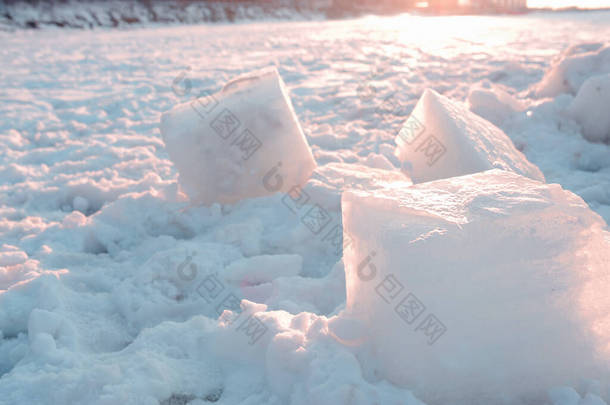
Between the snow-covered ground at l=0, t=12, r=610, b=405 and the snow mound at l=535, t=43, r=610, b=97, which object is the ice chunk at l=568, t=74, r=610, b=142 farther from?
the snow mound at l=535, t=43, r=610, b=97

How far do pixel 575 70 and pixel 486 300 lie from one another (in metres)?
3.21

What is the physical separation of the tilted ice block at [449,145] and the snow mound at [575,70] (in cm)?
173

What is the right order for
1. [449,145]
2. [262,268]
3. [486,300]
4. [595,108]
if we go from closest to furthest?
1. [486,300]
2. [262,268]
3. [449,145]
4. [595,108]

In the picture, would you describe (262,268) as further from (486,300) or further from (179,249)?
(486,300)

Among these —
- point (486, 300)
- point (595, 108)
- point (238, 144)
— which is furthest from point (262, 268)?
point (595, 108)

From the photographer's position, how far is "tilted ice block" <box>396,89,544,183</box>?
1.87m

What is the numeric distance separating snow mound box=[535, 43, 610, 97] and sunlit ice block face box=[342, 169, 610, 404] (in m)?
2.87

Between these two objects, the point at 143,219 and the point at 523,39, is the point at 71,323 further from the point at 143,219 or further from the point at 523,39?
the point at 523,39

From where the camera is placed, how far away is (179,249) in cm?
184

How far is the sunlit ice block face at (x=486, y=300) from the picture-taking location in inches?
39.0

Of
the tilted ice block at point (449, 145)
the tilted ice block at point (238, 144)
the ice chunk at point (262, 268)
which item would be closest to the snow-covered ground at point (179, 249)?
the ice chunk at point (262, 268)

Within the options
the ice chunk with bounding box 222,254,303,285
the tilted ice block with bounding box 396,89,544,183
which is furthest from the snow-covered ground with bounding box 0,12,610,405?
the tilted ice block with bounding box 396,89,544,183

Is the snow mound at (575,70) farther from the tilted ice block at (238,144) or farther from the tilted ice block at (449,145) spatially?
the tilted ice block at (238,144)

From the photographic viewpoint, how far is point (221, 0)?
18859 mm
